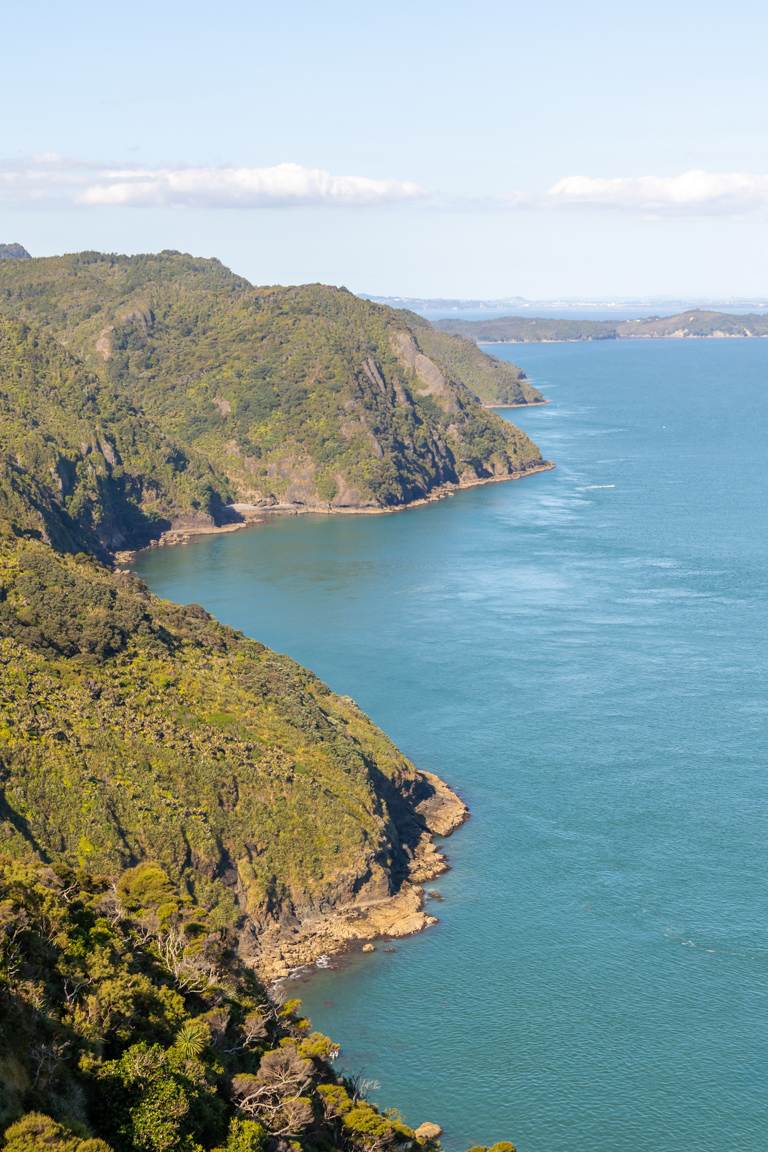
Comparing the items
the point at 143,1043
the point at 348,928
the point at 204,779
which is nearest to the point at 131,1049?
the point at 143,1043

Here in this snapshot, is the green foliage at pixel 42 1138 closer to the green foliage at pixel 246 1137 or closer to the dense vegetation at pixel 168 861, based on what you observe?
the dense vegetation at pixel 168 861

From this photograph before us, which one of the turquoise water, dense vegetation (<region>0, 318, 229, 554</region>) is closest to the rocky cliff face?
the turquoise water

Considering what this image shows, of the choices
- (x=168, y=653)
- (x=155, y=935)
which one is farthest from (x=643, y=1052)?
(x=168, y=653)

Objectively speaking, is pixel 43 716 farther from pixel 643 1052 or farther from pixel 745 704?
pixel 745 704

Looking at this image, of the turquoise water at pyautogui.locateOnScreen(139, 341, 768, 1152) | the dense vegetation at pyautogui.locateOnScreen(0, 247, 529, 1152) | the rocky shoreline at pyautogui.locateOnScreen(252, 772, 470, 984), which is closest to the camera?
the dense vegetation at pyautogui.locateOnScreen(0, 247, 529, 1152)

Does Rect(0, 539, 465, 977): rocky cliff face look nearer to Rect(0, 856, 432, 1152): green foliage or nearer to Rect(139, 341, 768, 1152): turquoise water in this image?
Rect(139, 341, 768, 1152): turquoise water

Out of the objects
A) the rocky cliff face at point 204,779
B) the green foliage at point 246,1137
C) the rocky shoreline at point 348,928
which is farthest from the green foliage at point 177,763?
the green foliage at point 246,1137

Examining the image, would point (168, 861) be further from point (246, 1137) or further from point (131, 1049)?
point (246, 1137)
